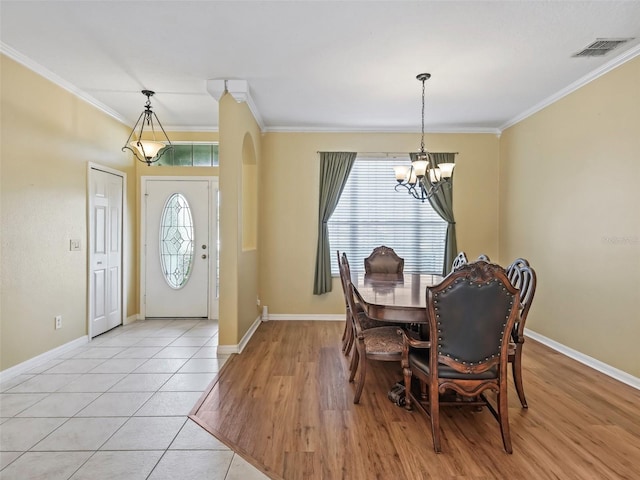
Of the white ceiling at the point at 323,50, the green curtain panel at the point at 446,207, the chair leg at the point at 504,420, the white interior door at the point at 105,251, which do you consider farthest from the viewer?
the green curtain panel at the point at 446,207

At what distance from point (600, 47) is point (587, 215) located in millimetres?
1491

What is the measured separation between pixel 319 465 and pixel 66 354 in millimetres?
3090

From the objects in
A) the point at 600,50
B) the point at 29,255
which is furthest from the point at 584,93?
A: the point at 29,255

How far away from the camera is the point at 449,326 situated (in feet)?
6.20

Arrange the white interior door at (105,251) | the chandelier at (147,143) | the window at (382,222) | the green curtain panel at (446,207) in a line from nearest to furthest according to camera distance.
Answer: the chandelier at (147,143)
the white interior door at (105,251)
the green curtain panel at (446,207)
the window at (382,222)

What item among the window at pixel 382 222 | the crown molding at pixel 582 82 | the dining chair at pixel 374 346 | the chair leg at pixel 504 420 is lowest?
the chair leg at pixel 504 420

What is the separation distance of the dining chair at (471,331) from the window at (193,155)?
4.13 m

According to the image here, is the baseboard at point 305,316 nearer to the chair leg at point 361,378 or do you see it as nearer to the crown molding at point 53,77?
the chair leg at point 361,378

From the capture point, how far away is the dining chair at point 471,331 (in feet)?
6.04

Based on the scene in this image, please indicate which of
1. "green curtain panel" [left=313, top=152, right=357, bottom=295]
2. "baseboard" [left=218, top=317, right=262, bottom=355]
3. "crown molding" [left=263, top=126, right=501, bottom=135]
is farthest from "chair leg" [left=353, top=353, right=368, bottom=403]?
"crown molding" [left=263, top=126, right=501, bottom=135]

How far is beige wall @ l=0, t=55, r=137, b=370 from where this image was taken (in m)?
2.88

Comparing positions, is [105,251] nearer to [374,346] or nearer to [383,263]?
[383,263]

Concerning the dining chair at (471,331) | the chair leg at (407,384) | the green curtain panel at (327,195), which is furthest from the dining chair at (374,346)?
the green curtain panel at (327,195)

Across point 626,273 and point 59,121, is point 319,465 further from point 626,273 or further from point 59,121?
point 59,121
